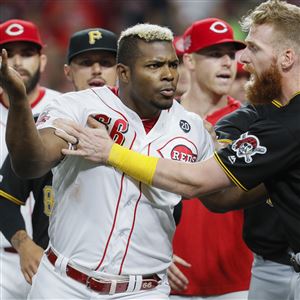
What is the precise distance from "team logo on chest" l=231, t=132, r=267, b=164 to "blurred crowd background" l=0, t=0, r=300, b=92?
5.12 m

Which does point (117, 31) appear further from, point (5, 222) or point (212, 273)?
point (5, 222)

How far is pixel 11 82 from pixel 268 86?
3.69ft

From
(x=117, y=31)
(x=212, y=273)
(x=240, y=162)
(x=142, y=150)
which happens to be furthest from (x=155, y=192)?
(x=117, y=31)

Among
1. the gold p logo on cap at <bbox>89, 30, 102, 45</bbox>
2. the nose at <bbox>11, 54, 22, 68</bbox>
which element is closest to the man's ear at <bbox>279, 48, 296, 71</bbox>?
the gold p logo on cap at <bbox>89, 30, 102, 45</bbox>

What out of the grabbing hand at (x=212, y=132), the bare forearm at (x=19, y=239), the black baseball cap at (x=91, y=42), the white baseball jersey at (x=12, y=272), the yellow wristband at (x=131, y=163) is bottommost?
the white baseball jersey at (x=12, y=272)

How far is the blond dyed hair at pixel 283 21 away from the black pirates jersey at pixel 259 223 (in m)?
0.71

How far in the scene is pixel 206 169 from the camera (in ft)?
10.3

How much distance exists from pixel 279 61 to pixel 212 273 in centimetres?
176

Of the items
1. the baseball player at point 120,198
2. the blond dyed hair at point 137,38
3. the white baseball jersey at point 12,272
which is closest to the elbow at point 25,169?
the baseball player at point 120,198

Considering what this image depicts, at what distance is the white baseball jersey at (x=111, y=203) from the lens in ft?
10.2

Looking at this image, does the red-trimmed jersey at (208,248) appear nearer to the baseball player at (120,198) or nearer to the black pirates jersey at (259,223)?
the black pirates jersey at (259,223)

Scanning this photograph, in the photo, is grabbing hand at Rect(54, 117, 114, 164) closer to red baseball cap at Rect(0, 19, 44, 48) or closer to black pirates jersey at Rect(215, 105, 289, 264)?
black pirates jersey at Rect(215, 105, 289, 264)

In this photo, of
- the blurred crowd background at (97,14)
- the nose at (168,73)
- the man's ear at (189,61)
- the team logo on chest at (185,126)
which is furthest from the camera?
the blurred crowd background at (97,14)

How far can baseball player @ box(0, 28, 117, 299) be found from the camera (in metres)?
3.60
